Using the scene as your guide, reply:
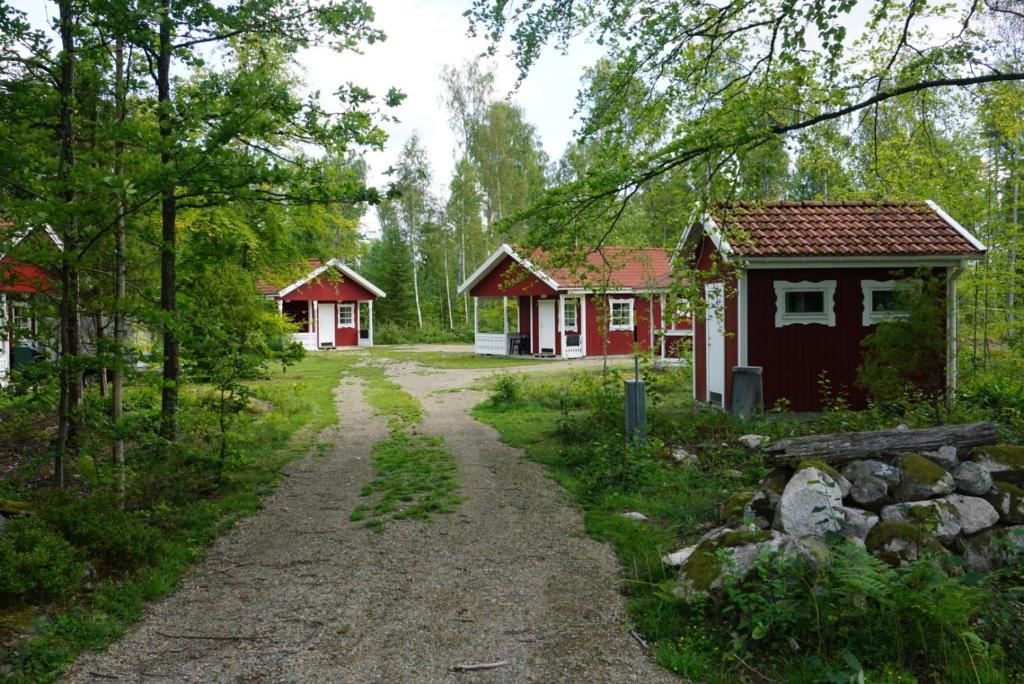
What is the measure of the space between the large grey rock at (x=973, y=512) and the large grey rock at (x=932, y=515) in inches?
2.7

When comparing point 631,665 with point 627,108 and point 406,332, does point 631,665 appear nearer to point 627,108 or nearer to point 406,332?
point 627,108

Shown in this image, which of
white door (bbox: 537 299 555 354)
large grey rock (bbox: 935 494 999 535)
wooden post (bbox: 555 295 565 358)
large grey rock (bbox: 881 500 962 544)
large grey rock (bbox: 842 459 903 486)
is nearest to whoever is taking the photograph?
large grey rock (bbox: 881 500 962 544)

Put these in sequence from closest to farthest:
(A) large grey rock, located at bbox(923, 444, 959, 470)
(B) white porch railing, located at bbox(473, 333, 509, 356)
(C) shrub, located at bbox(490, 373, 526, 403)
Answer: (A) large grey rock, located at bbox(923, 444, 959, 470)
(C) shrub, located at bbox(490, 373, 526, 403)
(B) white porch railing, located at bbox(473, 333, 509, 356)

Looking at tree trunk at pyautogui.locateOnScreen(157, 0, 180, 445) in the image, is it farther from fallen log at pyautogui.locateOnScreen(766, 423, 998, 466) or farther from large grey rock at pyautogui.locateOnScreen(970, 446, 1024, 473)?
large grey rock at pyautogui.locateOnScreen(970, 446, 1024, 473)

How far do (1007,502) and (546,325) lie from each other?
23.4 metres

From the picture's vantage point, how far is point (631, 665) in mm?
4148

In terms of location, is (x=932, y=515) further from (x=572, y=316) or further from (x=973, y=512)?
(x=572, y=316)

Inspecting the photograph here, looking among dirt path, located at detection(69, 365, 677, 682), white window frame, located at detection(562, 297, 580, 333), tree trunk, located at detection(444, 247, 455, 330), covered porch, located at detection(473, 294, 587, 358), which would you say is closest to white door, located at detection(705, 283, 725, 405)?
dirt path, located at detection(69, 365, 677, 682)

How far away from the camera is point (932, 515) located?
5.24 meters

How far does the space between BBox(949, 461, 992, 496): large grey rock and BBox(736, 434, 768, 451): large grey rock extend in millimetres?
3532

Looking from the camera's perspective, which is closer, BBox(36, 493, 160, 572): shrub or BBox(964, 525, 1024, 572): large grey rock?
BBox(964, 525, 1024, 572): large grey rock

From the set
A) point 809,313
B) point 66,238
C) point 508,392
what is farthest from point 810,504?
point 508,392

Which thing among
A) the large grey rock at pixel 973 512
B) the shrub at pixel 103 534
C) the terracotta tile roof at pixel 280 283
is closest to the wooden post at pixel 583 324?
the terracotta tile roof at pixel 280 283

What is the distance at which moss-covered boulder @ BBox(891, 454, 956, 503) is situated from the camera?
554cm
